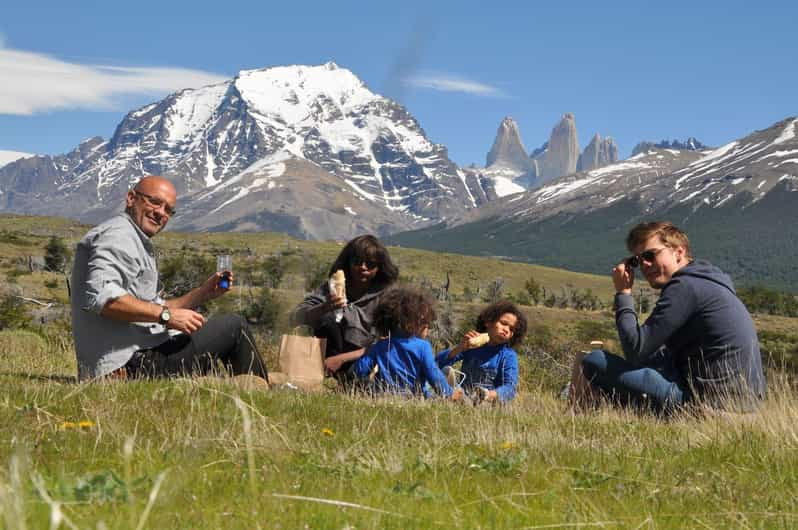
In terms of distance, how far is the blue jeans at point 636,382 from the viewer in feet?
26.8

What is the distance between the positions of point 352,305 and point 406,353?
1172 millimetres

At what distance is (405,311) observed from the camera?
922cm

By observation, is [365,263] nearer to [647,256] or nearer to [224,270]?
[224,270]

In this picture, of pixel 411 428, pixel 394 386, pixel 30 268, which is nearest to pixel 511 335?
pixel 394 386

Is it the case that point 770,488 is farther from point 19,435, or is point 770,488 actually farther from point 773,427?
point 19,435

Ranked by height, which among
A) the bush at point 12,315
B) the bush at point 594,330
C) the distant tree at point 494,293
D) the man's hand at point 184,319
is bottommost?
the bush at point 594,330

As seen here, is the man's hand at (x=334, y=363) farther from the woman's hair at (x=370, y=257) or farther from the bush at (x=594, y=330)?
the bush at (x=594, y=330)

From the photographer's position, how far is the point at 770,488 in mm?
4930

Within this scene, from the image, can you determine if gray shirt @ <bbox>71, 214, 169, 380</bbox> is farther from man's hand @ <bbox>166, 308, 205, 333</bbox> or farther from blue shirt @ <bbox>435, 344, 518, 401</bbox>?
blue shirt @ <bbox>435, 344, 518, 401</bbox>

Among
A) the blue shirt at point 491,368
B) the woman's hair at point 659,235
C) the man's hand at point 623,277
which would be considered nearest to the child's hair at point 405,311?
the blue shirt at point 491,368

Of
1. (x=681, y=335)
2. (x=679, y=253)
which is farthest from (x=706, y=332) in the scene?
(x=679, y=253)

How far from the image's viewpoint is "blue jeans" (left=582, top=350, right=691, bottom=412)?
26.8ft

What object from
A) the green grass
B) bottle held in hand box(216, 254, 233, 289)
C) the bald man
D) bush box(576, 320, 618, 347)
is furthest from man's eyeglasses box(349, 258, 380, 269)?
bush box(576, 320, 618, 347)

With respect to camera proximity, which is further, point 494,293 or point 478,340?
point 494,293
